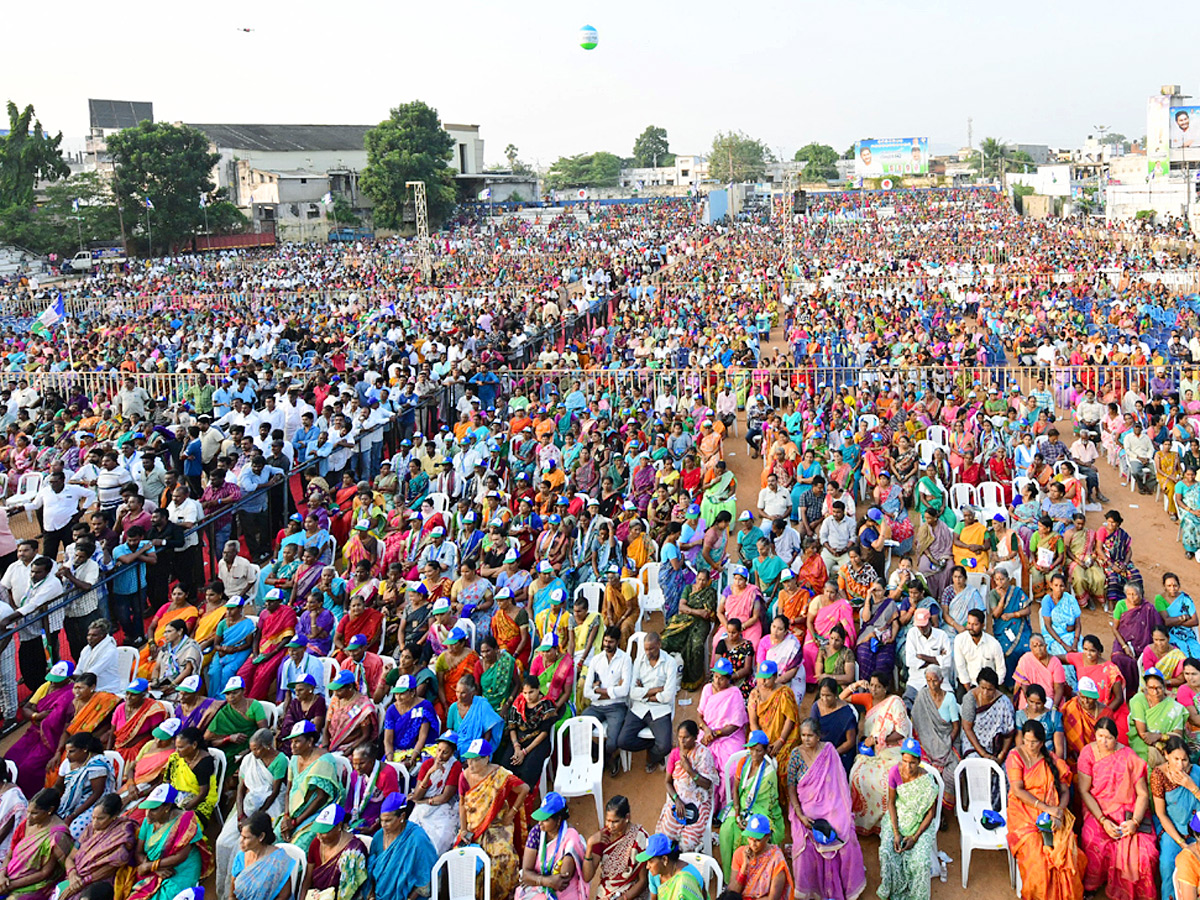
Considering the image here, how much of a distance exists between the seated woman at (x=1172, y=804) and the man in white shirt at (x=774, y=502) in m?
4.38

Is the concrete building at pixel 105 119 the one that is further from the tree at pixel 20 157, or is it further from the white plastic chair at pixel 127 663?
the white plastic chair at pixel 127 663

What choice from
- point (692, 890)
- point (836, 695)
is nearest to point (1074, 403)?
point (836, 695)

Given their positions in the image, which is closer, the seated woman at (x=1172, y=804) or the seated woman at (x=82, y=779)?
the seated woman at (x=1172, y=804)

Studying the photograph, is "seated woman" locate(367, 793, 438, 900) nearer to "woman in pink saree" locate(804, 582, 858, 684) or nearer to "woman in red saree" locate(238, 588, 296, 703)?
"woman in red saree" locate(238, 588, 296, 703)

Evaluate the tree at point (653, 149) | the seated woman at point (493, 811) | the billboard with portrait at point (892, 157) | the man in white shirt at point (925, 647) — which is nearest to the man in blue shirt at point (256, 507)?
the seated woman at point (493, 811)

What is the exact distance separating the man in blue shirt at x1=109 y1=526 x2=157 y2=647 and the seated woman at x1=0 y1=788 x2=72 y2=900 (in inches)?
107

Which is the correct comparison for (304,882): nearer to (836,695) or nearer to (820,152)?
(836,695)

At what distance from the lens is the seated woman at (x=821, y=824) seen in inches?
178

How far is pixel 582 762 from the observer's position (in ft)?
17.9

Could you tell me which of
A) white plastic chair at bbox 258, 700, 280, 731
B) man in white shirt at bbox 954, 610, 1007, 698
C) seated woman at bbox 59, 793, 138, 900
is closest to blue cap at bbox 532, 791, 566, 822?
seated woman at bbox 59, 793, 138, 900

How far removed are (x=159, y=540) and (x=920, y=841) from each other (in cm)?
588

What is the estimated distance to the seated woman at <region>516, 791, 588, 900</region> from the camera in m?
4.25

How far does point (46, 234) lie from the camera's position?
128 feet

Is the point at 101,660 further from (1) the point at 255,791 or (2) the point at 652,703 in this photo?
(2) the point at 652,703
